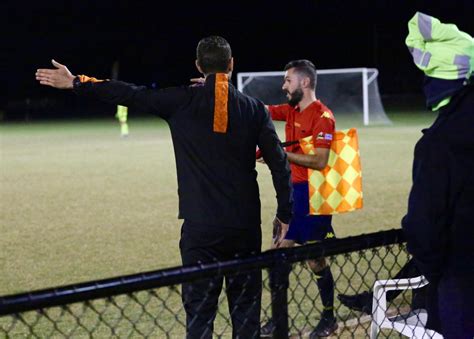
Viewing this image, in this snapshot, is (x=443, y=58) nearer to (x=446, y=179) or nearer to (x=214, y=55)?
(x=446, y=179)

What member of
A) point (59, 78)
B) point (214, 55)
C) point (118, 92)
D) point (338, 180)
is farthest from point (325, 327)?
point (59, 78)

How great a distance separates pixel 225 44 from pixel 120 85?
1.77 ft

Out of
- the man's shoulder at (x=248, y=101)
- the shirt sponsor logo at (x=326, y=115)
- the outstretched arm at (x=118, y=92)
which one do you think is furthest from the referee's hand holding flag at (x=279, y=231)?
the shirt sponsor logo at (x=326, y=115)

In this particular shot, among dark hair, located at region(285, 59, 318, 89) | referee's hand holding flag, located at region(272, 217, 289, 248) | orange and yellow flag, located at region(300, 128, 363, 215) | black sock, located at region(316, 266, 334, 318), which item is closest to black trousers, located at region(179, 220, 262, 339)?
referee's hand holding flag, located at region(272, 217, 289, 248)

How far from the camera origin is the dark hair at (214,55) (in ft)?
12.1

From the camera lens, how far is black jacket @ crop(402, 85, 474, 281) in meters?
2.52

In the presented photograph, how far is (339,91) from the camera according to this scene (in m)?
29.1

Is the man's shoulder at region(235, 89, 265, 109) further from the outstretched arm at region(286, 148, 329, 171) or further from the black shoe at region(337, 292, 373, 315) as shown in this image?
the black shoe at region(337, 292, 373, 315)

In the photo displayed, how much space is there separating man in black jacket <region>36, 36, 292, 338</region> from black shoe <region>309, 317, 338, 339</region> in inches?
53.7

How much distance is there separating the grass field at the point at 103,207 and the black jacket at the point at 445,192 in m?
4.40

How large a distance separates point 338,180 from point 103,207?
6.01 meters

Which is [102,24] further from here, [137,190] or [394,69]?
[137,190]

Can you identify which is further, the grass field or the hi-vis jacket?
the grass field

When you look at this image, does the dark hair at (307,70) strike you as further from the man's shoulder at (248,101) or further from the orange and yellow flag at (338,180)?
the man's shoulder at (248,101)
